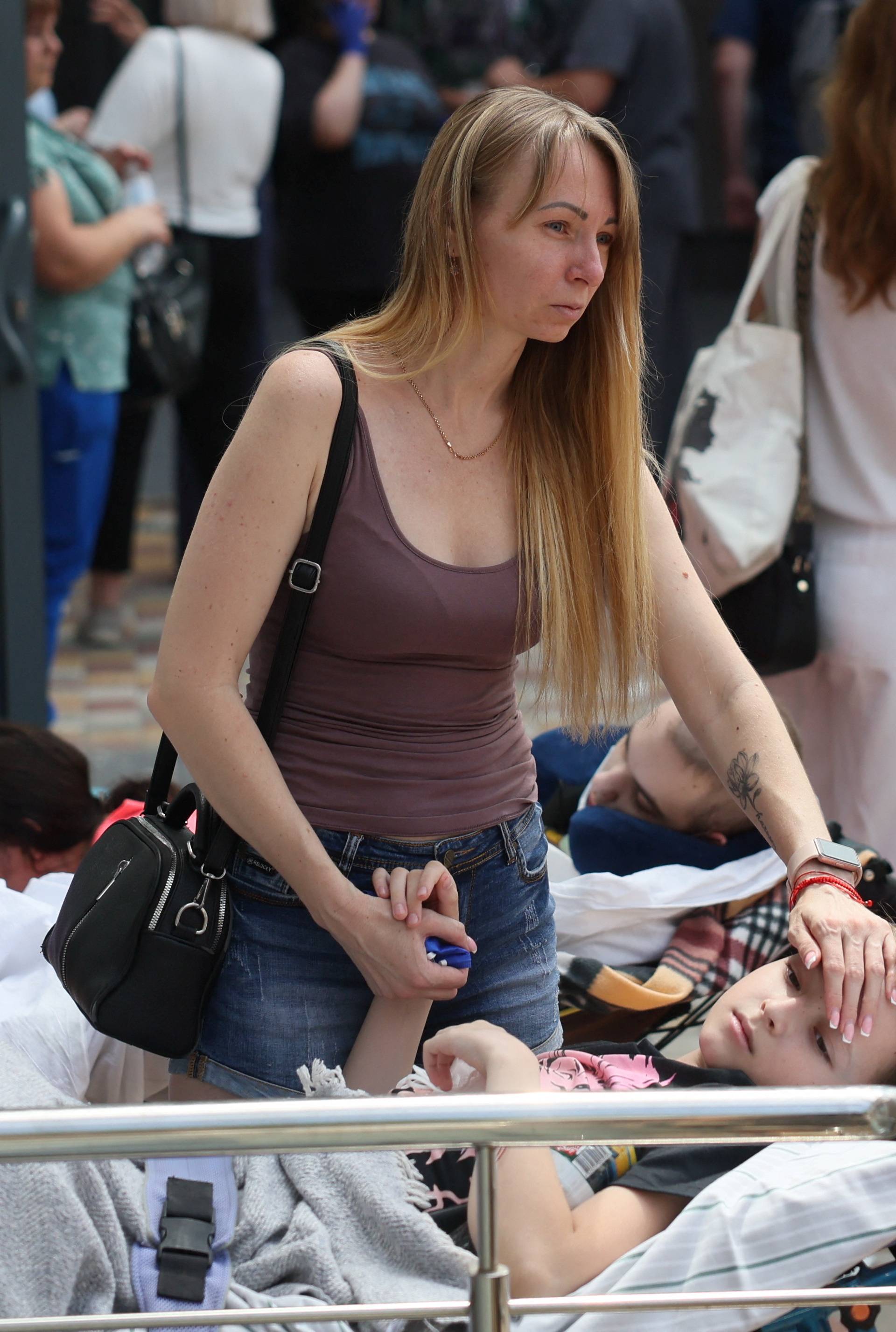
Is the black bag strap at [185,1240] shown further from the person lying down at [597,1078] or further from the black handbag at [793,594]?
the black handbag at [793,594]

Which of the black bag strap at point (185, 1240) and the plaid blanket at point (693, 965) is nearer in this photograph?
the black bag strap at point (185, 1240)

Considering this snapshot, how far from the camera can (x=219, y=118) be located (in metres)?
5.17

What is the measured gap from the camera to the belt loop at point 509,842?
1956 mm

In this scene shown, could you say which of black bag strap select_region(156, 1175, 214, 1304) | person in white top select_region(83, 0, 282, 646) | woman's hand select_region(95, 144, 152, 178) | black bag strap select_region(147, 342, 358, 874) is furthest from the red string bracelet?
woman's hand select_region(95, 144, 152, 178)

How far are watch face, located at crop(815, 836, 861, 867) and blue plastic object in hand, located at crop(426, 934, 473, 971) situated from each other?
42cm

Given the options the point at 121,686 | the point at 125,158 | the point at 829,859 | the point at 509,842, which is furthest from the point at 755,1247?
the point at 121,686

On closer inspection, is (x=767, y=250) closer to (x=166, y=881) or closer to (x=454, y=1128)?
(x=166, y=881)

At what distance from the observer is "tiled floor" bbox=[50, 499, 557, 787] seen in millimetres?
4832

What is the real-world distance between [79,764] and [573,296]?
4.56 ft

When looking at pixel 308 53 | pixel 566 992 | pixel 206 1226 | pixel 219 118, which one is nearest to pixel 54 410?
pixel 219 118

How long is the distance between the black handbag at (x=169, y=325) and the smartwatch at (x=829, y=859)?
3.20m

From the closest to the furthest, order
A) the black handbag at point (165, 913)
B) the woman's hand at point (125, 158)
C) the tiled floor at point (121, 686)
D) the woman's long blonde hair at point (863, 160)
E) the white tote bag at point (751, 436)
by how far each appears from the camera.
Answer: the black handbag at point (165, 913) → the woman's long blonde hair at point (863, 160) → the white tote bag at point (751, 436) → the woman's hand at point (125, 158) → the tiled floor at point (121, 686)

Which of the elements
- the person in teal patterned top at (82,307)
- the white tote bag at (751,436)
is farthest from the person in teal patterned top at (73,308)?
the white tote bag at (751,436)

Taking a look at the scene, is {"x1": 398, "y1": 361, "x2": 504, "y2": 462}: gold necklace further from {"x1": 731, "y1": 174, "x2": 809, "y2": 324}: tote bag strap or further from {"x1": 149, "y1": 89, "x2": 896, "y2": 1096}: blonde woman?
{"x1": 731, "y1": 174, "x2": 809, "y2": 324}: tote bag strap
